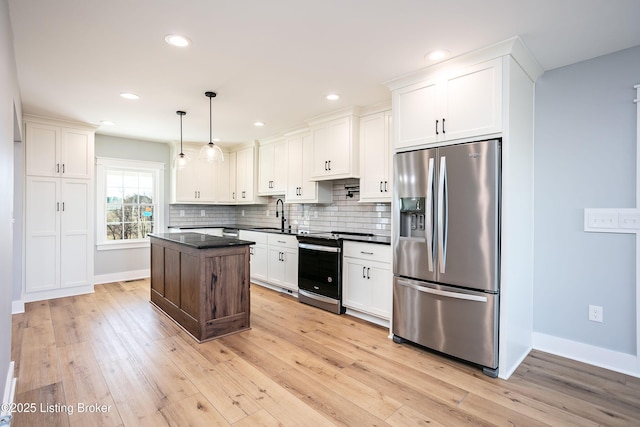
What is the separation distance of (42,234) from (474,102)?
5479mm

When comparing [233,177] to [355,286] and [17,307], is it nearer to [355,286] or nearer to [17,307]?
[17,307]

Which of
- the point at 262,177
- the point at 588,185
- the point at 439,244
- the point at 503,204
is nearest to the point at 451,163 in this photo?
the point at 503,204

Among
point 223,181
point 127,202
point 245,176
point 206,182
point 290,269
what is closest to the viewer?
point 290,269

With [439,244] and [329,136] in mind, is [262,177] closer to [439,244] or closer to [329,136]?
[329,136]

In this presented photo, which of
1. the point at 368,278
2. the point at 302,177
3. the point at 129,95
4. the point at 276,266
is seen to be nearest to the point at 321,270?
the point at 368,278

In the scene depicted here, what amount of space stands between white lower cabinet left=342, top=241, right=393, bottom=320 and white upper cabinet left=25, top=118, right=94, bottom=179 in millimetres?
4041

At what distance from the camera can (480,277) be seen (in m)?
2.60

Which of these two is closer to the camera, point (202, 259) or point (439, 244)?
point (439, 244)

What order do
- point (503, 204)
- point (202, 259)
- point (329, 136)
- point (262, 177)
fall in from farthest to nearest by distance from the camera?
1. point (262, 177)
2. point (329, 136)
3. point (202, 259)
4. point (503, 204)

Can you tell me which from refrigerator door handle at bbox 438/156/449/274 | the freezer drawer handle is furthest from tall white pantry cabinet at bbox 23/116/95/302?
refrigerator door handle at bbox 438/156/449/274

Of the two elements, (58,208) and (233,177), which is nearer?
(58,208)

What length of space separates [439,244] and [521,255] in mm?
701

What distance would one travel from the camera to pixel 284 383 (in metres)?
2.44

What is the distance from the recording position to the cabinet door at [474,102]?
2539 millimetres
